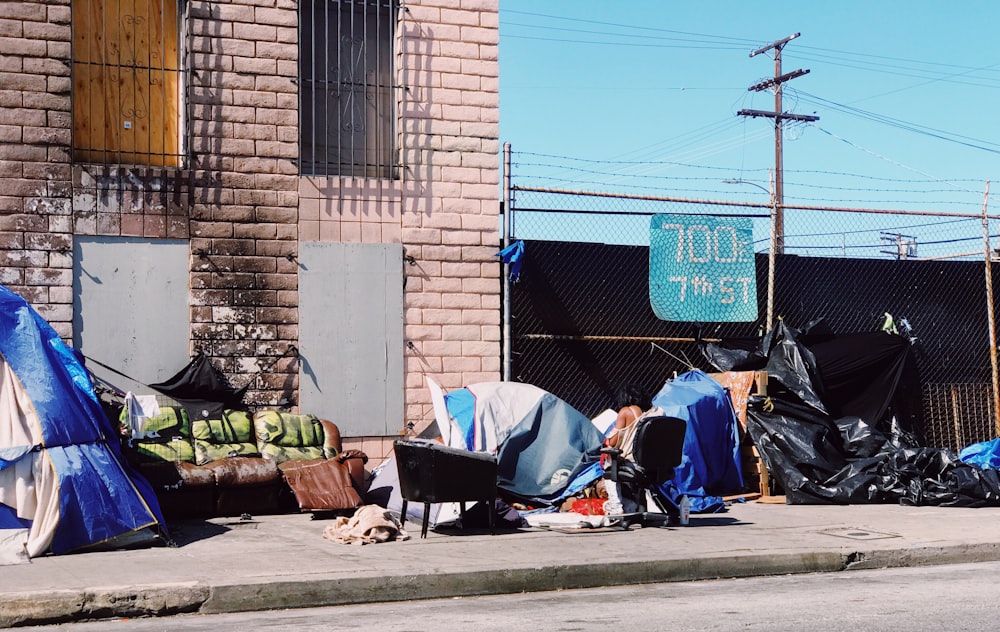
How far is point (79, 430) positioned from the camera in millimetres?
9266

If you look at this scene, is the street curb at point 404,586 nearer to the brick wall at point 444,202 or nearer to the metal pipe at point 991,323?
the brick wall at point 444,202

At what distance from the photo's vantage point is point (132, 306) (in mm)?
11766

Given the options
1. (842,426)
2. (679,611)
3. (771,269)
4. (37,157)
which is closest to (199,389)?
(37,157)

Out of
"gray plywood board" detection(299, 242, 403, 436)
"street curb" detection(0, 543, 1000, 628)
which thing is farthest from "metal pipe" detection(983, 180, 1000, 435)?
"gray plywood board" detection(299, 242, 403, 436)

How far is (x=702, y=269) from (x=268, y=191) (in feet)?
17.4

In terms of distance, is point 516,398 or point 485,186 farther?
point 485,186

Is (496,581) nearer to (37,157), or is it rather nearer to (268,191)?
(268,191)

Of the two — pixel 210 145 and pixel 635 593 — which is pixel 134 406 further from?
pixel 635 593

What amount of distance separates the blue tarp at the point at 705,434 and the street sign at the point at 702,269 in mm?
1131

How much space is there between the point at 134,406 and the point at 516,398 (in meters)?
3.76

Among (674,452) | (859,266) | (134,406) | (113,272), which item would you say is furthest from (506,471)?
(859,266)

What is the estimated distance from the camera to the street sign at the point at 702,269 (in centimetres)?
1371

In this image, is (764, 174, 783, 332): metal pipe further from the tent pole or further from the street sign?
the tent pole

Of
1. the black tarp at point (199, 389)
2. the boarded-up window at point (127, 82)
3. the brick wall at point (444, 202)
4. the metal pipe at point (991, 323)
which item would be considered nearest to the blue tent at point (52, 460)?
the black tarp at point (199, 389)
